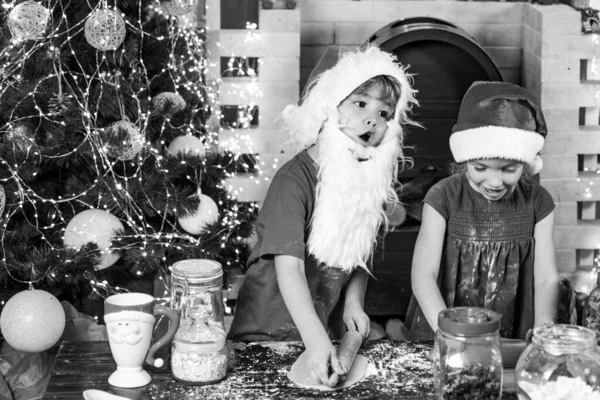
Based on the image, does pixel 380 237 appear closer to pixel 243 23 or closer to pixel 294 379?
pixel 294 379

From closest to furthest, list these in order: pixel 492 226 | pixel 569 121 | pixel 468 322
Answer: pixel 468 322 < pixel 492 226 < pixel 569 121

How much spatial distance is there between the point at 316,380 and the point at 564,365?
0.47m

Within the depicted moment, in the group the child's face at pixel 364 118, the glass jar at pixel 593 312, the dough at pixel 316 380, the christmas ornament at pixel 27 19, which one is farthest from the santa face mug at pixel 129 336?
the christmas ornament at pixel 27 19

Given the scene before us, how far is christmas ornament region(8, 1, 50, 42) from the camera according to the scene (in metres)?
2.74

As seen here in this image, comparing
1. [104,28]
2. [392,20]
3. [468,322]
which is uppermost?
[392,20]

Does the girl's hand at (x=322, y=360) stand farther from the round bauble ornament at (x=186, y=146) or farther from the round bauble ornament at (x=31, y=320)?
the round bauble ornament at (x=186, y=146)

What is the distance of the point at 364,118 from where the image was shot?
2.14m

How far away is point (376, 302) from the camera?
3.56 meters

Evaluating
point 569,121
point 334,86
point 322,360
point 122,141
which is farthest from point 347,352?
point 569,121

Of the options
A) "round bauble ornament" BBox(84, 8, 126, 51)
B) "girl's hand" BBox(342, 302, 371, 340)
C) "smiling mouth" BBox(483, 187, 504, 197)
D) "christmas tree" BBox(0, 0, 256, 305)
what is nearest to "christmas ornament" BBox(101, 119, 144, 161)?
"christmas tree" BBox(0, 0, 256, 305)

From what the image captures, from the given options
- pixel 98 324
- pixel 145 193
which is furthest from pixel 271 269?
pixel 98 324

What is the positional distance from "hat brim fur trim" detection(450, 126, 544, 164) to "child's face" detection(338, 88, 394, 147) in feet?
0.73

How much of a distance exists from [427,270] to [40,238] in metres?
1.38

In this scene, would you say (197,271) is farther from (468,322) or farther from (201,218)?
(201,218)
